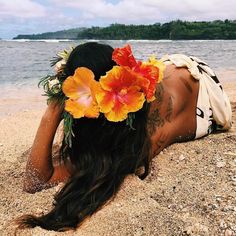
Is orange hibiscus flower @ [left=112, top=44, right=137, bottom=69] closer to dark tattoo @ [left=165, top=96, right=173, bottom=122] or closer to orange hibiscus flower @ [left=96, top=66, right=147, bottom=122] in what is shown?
orange hibiscus flower @ [left=96, top=66, right=147, bottom=122]

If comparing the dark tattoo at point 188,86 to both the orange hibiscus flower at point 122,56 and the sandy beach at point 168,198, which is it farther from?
the orange hibiscus flower at point 122,56

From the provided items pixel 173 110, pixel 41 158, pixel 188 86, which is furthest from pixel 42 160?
pixel 188 86

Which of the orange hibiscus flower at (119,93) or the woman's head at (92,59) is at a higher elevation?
the woman's head at (92,59)

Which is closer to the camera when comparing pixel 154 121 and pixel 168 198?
pixel 168 198

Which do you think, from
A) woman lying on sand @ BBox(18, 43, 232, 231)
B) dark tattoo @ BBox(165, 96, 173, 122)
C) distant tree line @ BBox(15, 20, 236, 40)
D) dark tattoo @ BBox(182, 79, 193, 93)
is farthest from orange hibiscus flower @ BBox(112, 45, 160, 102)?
distant tree line @ BBox(15, 20, 236, 40)

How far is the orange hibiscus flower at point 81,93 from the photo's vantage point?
204 cm

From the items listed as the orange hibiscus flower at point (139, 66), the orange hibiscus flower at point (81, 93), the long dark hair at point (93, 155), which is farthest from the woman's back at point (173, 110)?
the orange hibiscus flower at point (81, 93)

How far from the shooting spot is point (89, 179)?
2.23 metres

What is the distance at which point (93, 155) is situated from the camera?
2244 millimetres

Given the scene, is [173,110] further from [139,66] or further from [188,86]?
[139,66]

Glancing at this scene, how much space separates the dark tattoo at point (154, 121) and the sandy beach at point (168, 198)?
19cm

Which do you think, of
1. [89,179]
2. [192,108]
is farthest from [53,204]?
[192,108]

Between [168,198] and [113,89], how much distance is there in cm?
62

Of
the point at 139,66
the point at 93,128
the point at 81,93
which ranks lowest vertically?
the point at 93,128
